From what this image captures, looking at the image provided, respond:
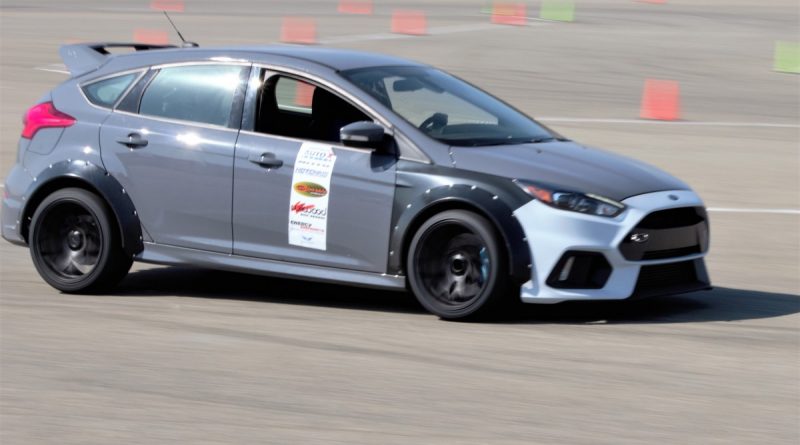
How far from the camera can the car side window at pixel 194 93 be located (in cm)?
869

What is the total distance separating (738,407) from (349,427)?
1.73 m

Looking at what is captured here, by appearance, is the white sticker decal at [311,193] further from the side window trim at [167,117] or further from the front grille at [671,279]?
the front grille at [671,279]

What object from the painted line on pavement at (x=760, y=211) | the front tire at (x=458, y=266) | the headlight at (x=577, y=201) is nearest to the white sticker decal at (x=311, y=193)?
the front tire at (x=458, y=266)

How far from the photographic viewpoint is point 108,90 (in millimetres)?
9188

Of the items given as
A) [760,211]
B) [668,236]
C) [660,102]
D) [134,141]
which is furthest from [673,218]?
[660,102]

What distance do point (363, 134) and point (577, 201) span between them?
1.26 meters

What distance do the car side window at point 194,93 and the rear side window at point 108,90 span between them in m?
0.20

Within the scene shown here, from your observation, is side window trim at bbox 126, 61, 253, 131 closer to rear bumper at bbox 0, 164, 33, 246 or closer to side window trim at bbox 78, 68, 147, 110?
side window trim at bbox 78, 68, 147, 110

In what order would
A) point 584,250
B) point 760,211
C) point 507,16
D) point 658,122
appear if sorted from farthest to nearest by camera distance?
point 507,16, point 658,122, point 760,211, point 584,250

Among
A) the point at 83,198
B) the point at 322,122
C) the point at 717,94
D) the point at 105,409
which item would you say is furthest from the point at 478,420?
the point at 717,94

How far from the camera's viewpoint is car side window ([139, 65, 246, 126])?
8.69 metres

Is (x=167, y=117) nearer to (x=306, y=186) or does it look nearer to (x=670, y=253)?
(x=306, y=186)

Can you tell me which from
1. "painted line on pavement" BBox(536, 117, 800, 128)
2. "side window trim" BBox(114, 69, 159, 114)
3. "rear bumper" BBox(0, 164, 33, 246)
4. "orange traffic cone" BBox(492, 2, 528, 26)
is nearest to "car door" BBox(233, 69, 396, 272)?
"side window trim" BBox(114, 69, 159, 114)

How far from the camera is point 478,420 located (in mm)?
5980
